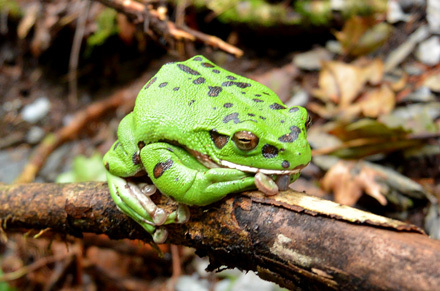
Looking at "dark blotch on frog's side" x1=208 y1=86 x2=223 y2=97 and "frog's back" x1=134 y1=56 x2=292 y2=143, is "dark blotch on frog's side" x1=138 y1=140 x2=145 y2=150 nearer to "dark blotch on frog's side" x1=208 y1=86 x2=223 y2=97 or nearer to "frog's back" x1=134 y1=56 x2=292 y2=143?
"frog's back" x1=134 y1=56 x2=292 y2=143

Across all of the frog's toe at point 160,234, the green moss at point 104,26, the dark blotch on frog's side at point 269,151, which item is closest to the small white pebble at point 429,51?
the dark blotch on frog's side at point 269,151

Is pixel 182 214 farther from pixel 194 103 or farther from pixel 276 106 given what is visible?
pixel 276 106

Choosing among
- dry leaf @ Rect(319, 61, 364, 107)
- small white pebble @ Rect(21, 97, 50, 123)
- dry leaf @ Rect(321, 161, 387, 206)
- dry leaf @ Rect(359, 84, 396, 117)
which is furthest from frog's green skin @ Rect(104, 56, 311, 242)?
small white pebble @ Rect(21, 97, 50, 123)

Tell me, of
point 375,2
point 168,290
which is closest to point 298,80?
point 375,2

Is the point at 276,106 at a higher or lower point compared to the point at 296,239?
higher

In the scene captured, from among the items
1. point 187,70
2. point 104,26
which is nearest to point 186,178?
point 187,70

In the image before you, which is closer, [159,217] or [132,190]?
[159,217]

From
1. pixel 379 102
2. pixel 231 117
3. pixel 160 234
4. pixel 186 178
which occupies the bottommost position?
pixel 379 102

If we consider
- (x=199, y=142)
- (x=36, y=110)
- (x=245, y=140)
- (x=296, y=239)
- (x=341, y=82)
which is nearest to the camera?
(x=296, y=239)

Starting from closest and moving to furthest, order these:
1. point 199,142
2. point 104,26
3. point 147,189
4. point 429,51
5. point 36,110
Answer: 1. point 199,142
2. point 147,189
3. point 429,51
4. point 104,26
5. point 36,110
